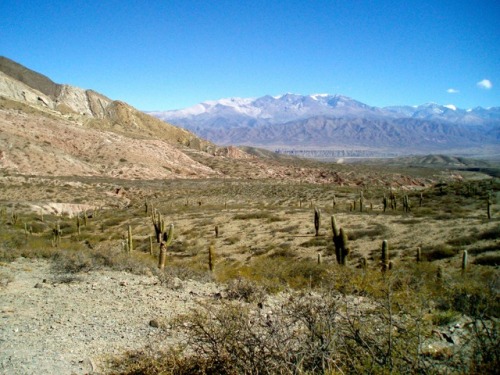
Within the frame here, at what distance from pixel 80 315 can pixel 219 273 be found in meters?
5.97

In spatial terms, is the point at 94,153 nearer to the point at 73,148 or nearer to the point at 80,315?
the point at 73,148

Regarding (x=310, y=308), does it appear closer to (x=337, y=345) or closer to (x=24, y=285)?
(x=337, y=345)

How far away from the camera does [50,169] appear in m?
53.4

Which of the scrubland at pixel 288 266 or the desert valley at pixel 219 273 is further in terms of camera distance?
the desert valley at pixel 219 273

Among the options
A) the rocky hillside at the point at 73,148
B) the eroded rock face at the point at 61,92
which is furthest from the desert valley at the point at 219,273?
the eroded rock face at the point at 61,92

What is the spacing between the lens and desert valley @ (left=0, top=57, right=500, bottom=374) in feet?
17.2

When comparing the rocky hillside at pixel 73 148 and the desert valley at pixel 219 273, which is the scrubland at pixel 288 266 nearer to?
the desert valley at pixel 219 273

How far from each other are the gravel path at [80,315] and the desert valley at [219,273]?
0.15 ft

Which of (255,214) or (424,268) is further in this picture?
(255,214)

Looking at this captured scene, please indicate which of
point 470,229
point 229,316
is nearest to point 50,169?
point 470,229

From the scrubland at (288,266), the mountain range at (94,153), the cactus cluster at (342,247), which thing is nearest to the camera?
the scrubland at (288,266)

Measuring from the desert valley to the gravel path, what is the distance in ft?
0.15

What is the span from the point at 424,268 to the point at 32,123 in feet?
216

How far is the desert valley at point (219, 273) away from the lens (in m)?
5.23
